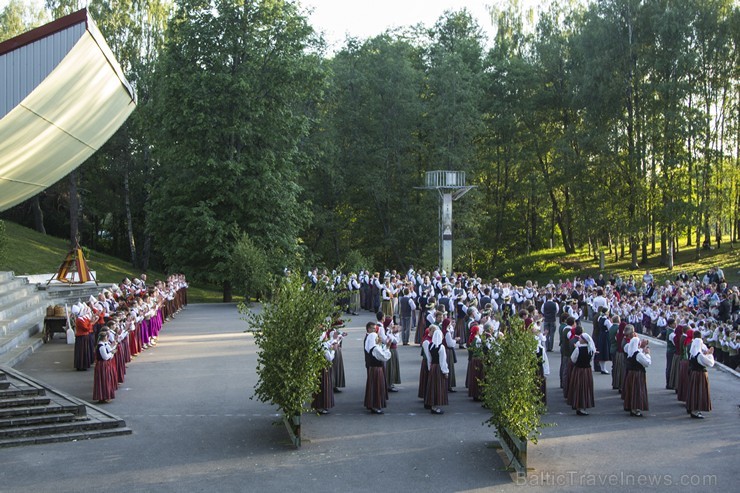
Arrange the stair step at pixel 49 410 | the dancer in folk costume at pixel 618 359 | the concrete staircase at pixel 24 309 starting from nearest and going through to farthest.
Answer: the stair step at pixel 49 410 → the dancer in folk costume at pixel 618 359 → the concrete staircase at pixel 24 309

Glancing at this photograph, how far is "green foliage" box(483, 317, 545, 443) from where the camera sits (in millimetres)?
10148

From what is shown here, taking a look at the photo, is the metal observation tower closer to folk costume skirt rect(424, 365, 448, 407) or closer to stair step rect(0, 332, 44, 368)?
stair step rect(0, 332, 44, 368)

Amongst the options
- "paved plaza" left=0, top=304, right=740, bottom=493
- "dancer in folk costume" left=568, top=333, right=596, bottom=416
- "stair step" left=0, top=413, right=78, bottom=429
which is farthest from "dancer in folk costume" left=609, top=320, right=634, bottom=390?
"stair step" left=0, top=413, right=78, bottom=429

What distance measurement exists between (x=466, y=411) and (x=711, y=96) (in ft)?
98.0

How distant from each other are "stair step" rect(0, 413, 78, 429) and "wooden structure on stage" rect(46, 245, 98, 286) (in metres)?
17.2

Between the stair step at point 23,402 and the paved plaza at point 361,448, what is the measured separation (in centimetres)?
115

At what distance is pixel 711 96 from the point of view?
1448 inches

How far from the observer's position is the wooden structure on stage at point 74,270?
28625 millimetres

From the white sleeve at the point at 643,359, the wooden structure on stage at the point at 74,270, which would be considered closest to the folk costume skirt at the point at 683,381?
the white sleeve at the point at 643,359

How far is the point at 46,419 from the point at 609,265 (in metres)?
33.3

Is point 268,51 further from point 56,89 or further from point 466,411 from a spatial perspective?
point 466,411

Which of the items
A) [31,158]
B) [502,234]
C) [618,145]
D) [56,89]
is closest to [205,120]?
[31,158]

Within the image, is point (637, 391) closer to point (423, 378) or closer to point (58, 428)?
point (423, 378)

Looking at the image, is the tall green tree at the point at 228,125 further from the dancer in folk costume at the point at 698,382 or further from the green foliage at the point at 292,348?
the dancer in folk costume at the point at 698,382
